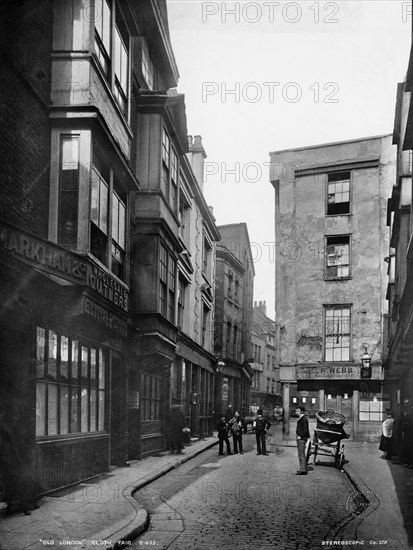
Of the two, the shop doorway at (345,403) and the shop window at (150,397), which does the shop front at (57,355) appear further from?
the shop doorway at (345,403)

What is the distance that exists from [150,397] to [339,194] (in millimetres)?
14686

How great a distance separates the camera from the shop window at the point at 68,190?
11781 mm

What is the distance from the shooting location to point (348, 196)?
99.6 ft

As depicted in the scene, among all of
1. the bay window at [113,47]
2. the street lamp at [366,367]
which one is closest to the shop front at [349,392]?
the street lamp at [366,367]

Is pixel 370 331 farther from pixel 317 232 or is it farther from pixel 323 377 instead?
pixel 317 232

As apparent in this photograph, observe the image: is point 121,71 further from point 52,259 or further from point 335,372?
point 335,372

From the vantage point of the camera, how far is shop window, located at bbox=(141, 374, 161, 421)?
19.4 metres

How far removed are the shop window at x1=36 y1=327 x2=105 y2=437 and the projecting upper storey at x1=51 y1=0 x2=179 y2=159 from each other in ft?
13.4

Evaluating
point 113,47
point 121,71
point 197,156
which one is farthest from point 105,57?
point 197,156

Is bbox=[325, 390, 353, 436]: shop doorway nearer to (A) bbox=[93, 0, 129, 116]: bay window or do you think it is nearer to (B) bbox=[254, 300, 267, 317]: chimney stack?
(A) bbox=[93, 0, 129, 116]: bay window

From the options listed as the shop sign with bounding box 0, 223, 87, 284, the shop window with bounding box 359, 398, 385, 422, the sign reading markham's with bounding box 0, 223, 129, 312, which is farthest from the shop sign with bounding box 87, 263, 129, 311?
the shop window with bounding box 359, 398, 385, 422

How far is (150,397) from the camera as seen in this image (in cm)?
2027

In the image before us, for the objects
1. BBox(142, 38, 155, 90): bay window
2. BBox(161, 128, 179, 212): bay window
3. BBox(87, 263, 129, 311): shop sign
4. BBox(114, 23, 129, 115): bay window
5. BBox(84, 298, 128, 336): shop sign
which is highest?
BBox(142, 38, 155, 90): bay window

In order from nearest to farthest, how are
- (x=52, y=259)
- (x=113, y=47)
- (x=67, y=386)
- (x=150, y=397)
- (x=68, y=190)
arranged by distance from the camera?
(x=52, y=259)
(x=68, y=190)
(x=67, y=386)
(x=113, y=47)
(x=150, y=397)
